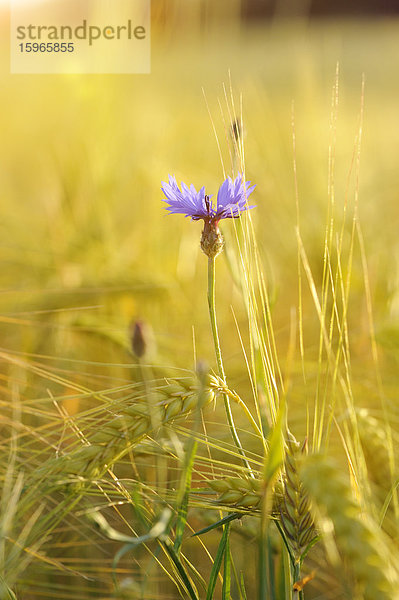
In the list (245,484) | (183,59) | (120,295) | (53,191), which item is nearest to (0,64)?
(53,191)

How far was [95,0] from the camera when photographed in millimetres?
1477

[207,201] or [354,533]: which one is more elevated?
[207,201]

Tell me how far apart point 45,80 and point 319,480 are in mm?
2092

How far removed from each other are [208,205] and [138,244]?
3.26 feet

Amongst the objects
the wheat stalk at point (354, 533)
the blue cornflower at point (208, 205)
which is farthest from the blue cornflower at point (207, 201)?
the wheat stalk at point (354, 533)

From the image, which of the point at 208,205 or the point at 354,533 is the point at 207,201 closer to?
the point at 208,205

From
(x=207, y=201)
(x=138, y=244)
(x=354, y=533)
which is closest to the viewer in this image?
(x=354, y=533)

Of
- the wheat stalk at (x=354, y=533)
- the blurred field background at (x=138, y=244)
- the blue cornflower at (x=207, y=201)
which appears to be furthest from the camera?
the blurred field background at (x=138, y=244)

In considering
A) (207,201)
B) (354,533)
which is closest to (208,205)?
(207,201)

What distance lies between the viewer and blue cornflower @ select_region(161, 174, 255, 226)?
52 centimetres

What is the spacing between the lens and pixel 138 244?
1524 millimetres

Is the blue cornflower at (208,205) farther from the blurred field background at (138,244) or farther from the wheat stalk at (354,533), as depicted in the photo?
the wheat stalk at (354,533)

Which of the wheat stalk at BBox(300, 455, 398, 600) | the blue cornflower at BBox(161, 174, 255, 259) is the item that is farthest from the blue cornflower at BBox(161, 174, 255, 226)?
the wheat stalk at BBox(300, 455, 398, 600)

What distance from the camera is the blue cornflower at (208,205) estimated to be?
52 cm
